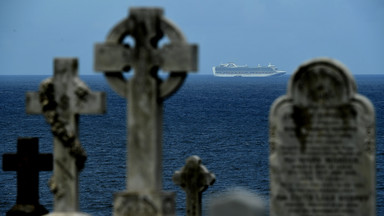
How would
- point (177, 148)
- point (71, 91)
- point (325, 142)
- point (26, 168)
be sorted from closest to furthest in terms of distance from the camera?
1. point (71, 91)
2. point (325, 142)
3. point (26, 168)
4. point (177, 148)

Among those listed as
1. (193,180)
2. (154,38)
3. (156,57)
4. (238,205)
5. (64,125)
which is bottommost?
(193,180)

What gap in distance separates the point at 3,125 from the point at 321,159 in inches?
2779

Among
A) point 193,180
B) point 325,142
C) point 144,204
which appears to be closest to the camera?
point 144,204

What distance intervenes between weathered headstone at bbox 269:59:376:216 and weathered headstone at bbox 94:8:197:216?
4.49ft

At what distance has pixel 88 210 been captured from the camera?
36.4 metres

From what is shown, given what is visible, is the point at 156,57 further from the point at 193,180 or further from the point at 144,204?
the point at 193,180

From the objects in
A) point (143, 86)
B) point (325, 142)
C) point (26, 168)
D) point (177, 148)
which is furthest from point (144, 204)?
point (177, 148)

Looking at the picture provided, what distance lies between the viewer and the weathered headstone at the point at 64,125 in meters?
10.9

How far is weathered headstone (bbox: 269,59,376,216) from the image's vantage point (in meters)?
11.1

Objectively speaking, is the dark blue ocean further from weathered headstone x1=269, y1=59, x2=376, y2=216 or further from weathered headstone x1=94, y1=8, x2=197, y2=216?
weathered headstone x1=94, y1=8, x2=197, y2=216

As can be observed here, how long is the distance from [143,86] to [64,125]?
3.29 feet

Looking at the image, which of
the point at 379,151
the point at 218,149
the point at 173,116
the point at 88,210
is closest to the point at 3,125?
the point at 173,116

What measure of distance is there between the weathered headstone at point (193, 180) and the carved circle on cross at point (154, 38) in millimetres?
3632

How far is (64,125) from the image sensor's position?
1102cm
